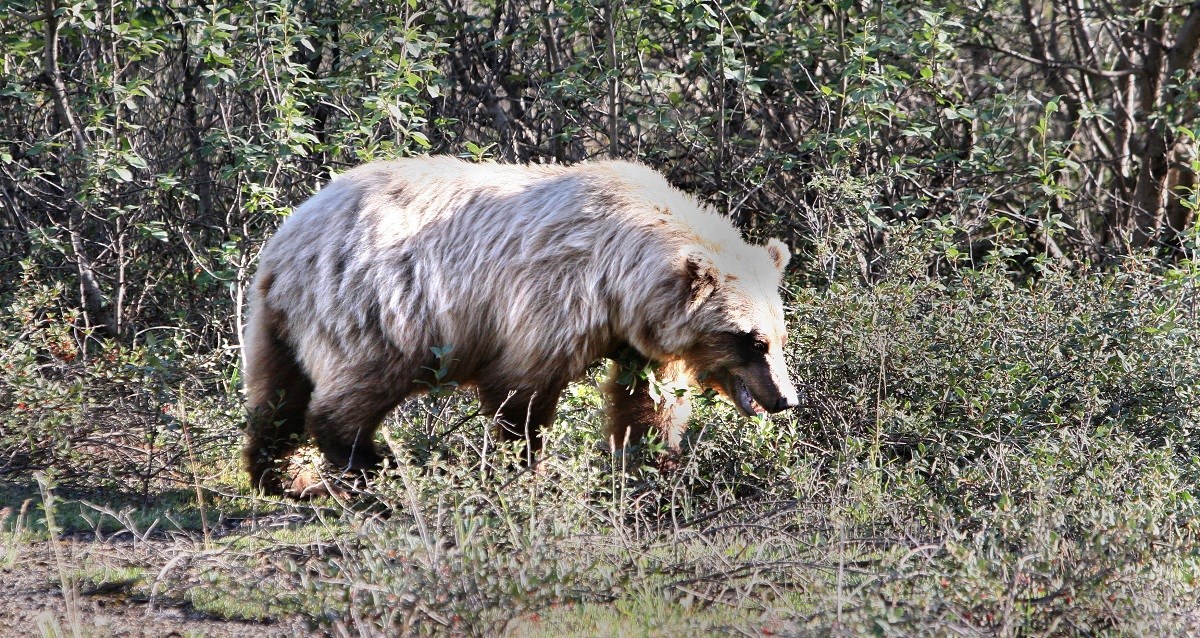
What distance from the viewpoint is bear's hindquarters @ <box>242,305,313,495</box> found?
600cm

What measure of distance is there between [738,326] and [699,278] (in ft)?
0.96

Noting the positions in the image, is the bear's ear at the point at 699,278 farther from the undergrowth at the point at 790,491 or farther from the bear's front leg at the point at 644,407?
the undergrowth at the point at 790,491

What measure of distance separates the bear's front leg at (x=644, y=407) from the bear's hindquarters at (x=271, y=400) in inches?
65.2

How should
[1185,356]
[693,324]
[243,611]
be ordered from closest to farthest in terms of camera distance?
[243,611]
[693,324]
[1185,356]

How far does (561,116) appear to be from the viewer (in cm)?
874

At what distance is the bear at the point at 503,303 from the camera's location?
208 inches

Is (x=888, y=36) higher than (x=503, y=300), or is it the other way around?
(x=888, y=36)

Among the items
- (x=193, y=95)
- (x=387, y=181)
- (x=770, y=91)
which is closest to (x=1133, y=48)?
(x=770, y=91)

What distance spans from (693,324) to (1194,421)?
8.26 ft

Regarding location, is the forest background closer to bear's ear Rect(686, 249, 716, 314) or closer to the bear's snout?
the bear's snout

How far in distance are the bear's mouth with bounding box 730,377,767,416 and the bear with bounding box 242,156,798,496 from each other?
0.01 metres

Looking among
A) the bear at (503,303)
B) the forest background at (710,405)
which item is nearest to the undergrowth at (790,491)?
the forest background at (710,405)

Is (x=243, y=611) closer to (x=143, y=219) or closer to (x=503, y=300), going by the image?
(x=503, y=300)

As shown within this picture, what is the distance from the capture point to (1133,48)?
9.21 metres
